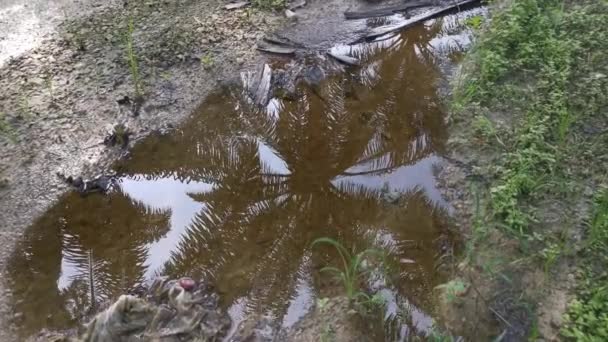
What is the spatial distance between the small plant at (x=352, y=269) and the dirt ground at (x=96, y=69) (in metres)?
2.04

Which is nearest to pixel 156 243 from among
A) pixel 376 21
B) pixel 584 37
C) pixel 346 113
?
pixel 346 113

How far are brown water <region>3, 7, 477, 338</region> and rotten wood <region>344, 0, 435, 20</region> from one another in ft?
3.83

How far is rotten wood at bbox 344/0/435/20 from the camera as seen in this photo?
6.14 m

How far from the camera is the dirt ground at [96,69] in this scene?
15.1 ft

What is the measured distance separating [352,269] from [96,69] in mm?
3362

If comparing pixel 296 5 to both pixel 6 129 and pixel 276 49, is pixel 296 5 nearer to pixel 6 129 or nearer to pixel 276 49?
pixel 276 49

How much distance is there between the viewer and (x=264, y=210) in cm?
419

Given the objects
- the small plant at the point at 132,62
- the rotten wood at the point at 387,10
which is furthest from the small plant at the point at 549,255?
the small plant at the point at 132,62

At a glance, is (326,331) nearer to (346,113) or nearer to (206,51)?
(346,113)

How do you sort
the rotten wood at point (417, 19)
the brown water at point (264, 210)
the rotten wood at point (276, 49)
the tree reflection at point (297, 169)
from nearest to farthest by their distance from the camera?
1. the brown water at point (264, 210)
2. the tree reflection at point (297, 169)
3. the rotten wood at point (276, 49)
4. the rotten wood at point (417, 19)

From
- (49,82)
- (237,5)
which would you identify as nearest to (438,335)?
(49,82)

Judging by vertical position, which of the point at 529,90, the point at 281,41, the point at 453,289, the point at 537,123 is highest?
the point at 281,41

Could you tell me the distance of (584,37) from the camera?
5.02 metres

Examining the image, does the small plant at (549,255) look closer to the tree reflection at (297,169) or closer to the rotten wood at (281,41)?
the tree reflection at (297,169)
